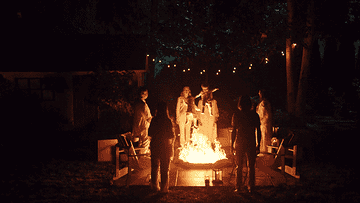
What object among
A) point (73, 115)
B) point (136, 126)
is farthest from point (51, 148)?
point (73, 115)

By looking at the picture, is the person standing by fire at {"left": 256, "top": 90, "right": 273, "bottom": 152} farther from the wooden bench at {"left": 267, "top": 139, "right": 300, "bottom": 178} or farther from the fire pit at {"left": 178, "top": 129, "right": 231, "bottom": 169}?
the fire pit at {"left": 178, "top": 129, "right": 231, "bottom": 169}

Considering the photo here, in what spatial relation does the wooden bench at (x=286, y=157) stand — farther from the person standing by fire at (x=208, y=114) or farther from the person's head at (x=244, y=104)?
the person standing by fire at (x=208, y=114)

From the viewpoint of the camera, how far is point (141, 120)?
791cm

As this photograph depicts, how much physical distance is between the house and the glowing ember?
8.23m

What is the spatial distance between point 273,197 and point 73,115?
42.3ft

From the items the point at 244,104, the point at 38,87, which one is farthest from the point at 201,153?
the point at 38,87

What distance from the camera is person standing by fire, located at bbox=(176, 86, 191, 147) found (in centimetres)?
852

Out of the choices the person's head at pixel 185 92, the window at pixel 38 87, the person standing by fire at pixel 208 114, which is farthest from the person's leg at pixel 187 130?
the window at pixel 38 87

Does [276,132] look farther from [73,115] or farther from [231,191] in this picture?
[73,115]

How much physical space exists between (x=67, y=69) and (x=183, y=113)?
934 cm

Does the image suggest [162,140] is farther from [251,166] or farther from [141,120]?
[141,120]

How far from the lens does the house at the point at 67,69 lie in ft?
51.6

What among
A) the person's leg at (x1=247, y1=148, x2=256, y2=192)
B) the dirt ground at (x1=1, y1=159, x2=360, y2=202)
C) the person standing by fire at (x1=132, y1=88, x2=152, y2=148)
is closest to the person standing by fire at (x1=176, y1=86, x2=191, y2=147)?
the person standing by fire at (x1=132, y1=88, x2=152, y2=148)

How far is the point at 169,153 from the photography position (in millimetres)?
5730
